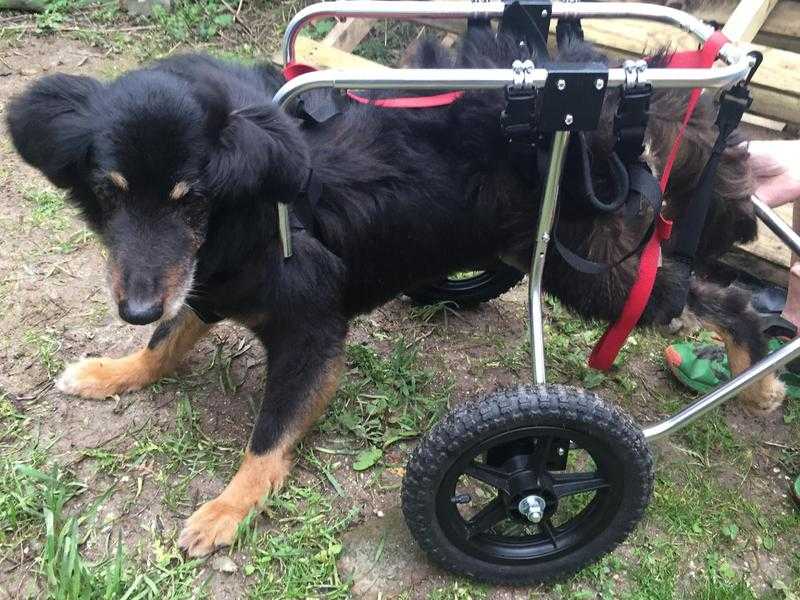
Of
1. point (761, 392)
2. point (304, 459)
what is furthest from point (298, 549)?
point (761, 392)

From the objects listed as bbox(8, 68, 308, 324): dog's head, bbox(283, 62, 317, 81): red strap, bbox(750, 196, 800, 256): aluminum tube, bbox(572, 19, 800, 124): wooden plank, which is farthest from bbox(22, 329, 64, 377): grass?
bbox(572, 19, 800, 124): wooden plank

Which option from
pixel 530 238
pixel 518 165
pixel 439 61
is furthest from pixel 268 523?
pixel 439 61

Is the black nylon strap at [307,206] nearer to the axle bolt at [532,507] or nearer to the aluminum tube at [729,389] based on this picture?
the axle bolt at [532,507]

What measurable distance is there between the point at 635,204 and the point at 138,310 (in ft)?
5.52

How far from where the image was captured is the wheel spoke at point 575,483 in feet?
7.57

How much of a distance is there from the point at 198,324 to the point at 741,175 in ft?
7.88

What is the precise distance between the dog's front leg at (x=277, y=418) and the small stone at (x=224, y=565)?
5 centimetres

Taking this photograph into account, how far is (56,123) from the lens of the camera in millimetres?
2023

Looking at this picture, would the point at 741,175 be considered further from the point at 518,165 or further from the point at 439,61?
the point at 439,61

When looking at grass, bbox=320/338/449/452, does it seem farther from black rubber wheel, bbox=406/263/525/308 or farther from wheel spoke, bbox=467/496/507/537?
wheel spoke, bbox=467/496/507/537

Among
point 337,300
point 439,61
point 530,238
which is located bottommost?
point 337,300

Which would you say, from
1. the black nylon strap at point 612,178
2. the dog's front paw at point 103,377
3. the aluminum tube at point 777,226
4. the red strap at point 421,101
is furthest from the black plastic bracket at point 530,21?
the dog's front paw at point 103,377

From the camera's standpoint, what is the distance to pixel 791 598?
8.62 feet

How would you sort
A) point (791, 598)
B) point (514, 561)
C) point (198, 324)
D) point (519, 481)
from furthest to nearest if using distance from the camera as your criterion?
point (198, 324)
point (791, 598)
point (514, 561)
point (519, 481)
